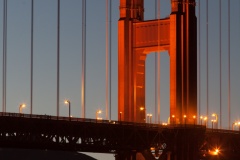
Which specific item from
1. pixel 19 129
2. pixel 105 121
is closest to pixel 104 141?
pixel 105 121

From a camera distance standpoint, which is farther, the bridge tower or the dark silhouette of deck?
the bridge tower

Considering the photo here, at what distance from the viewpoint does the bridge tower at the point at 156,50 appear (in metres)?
133

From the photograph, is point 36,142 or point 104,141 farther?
point 104,141

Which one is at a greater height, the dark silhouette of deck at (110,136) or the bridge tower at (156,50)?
the bridge tower at (156,50)

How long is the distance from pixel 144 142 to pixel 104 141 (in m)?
6.89

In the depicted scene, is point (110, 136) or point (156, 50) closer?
point (110, 136)

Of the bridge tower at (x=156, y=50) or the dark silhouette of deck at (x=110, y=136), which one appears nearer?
the dark silhouette of deck at (x=110, y=136)

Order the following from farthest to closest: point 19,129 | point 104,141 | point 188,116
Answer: point 188,116, point 104,141, point 19,129

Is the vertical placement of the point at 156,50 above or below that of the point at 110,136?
above

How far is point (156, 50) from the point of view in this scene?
13625cm

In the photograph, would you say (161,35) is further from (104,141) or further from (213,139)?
(104,141)

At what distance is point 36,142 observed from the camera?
355ft

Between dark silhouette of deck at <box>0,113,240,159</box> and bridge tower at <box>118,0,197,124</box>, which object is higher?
bridge tower at <box>118,0,197,124</box>

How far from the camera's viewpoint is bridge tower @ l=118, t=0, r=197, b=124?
133 metres
